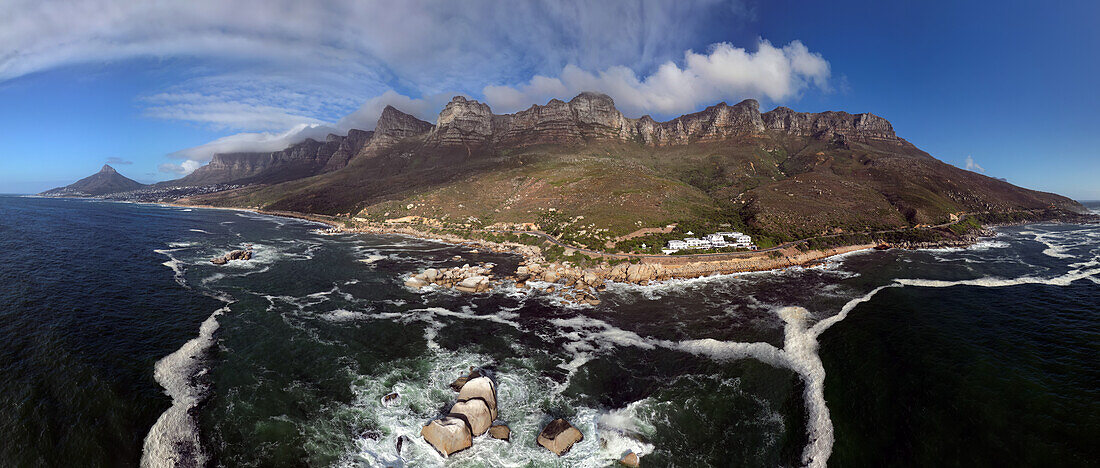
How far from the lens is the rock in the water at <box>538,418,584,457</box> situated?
2411 centimetres

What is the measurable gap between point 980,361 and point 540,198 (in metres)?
107

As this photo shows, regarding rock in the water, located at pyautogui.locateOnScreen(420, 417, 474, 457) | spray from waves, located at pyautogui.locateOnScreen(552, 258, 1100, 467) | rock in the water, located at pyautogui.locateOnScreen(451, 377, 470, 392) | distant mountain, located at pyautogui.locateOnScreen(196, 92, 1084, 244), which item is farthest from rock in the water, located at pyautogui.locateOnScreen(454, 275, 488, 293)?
distant mountain, located at pyautogui.locateOnScreen(196, 92, 1084, 244)

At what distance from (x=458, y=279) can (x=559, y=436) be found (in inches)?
1652

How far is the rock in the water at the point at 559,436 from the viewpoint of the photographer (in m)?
24.1

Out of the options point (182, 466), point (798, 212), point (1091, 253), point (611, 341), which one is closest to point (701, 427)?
point (611, 341)

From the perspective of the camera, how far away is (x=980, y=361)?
3484 cm

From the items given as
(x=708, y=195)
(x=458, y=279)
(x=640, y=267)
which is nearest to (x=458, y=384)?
(x=458, y=279)

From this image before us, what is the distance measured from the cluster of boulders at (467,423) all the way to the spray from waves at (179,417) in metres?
14.5

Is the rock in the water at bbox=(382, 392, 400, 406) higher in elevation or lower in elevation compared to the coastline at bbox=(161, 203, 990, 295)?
lower

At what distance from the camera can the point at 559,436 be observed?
80.2ft

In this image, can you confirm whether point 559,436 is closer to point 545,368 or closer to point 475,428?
point 475,428

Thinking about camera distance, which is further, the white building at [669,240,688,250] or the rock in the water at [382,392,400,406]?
the white building at [669,240,688,250]

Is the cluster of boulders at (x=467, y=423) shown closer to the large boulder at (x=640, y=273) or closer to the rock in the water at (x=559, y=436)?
the rock in the water at (x=559, y=436)

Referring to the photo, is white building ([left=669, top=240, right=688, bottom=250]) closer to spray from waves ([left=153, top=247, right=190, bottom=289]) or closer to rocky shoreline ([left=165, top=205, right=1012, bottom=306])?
rocky shoreline ([left=165, top=205, right=1012, bottom=306])
